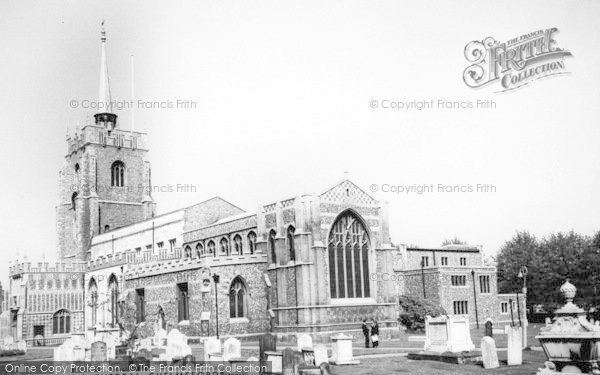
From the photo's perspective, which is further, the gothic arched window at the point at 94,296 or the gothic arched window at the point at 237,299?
the gothic arched window at the point at 94,296

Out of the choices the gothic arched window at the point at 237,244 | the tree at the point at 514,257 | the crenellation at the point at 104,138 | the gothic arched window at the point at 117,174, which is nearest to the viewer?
the gothic arched window at the point at 237,244

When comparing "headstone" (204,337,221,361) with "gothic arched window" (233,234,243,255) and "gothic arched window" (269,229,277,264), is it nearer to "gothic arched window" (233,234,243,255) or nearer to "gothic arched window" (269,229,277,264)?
"gothic arched window" (269,229,277,264)

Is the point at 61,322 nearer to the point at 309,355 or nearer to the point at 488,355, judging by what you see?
the point at 309,355

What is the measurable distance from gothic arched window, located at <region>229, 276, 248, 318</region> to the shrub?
48.8 feet

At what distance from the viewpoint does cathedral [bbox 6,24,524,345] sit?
43875 mm

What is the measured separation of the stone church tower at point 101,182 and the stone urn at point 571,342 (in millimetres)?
64072

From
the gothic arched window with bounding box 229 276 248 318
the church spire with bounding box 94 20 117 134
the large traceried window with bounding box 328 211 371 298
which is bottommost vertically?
the gothic arched window with bounding box 229 276 248 318

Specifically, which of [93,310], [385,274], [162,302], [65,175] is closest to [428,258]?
[385,274]

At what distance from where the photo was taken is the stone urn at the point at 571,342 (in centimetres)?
1570

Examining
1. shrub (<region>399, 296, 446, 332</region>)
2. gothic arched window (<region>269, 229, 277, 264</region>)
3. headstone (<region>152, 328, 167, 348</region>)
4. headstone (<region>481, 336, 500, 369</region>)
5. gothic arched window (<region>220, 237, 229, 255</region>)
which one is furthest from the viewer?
shrub (<region>399, 296, 446, 332</region>)

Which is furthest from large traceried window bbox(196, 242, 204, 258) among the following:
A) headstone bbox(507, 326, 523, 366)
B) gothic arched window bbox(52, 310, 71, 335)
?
headstone bbox(507, 326, 523, 366)

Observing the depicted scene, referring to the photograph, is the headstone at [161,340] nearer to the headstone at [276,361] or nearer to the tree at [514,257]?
the headstone at [276,361]

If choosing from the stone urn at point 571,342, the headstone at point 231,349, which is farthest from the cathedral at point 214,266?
the stone urn at point 571,342

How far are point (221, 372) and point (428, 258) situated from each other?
155 ft
